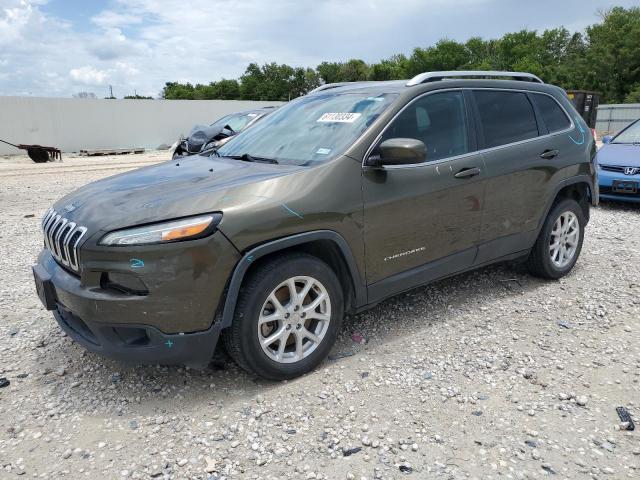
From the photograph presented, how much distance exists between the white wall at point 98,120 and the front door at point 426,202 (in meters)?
22.1

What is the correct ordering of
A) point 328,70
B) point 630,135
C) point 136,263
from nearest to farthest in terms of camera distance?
point 136,263 → point 630,135 → point 328,70

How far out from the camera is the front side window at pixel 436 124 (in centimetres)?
→ 357

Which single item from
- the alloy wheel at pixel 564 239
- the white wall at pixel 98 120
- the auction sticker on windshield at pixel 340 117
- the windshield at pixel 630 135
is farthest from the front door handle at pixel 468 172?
the white wall at pixel 98 120

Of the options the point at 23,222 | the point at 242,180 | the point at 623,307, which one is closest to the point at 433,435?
the point at 242,180

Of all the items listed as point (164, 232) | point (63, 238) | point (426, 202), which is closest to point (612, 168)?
point (426, 202)

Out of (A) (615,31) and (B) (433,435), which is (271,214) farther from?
(A) (615,31)

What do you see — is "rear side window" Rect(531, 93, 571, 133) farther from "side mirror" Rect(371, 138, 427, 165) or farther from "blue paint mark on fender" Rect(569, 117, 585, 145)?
"side mirror" Rect(371, 138, 427, 165)

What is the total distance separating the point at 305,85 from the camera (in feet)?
217

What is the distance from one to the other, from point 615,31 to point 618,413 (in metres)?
59.7

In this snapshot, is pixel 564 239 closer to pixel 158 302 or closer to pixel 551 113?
pixel 551 113

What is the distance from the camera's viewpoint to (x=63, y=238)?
115 inches

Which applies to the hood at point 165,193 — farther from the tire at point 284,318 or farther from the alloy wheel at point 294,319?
the alloy wheel at point 294,319

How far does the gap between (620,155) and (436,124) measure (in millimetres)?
6186

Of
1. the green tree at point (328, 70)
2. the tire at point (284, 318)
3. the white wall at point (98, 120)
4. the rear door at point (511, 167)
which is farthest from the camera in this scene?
the green tree at point (328, 70)
